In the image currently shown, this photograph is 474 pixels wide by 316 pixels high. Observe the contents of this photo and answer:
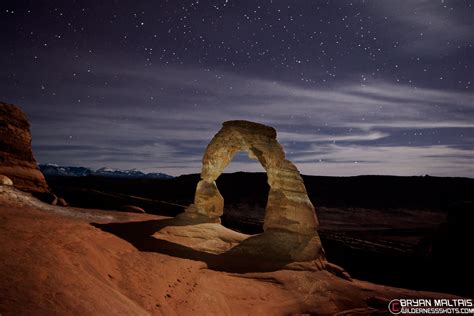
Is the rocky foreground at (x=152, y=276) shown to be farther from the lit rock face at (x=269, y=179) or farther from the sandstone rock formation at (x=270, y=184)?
the lit rock face at (x=269, y=179)

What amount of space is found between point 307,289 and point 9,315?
330 inches

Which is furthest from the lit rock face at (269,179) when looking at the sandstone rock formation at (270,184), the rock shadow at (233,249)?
the rock shadow at (233,249)

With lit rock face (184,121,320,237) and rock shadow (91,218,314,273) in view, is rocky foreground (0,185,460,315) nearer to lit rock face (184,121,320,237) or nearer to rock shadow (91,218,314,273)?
rock shadow (91,218,314,273)

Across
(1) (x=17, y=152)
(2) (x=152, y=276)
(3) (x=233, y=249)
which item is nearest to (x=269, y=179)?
(3) (x=233, y=249)

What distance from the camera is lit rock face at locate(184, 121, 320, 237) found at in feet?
42.1

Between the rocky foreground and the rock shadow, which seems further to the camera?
the rock shadow

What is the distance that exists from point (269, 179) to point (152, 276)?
25.0 feet

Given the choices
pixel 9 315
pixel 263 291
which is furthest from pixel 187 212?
pixel 9 315

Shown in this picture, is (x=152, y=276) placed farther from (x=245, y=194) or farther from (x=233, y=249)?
(x=245, y=194)

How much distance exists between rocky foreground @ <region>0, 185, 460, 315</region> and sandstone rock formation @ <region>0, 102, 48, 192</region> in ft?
15.4

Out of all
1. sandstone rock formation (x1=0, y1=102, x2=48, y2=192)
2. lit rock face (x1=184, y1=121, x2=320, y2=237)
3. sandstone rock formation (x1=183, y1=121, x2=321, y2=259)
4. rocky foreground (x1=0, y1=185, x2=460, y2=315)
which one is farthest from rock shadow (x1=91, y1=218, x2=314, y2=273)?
sandstone rock formation (x1=0, y1=102, x2=48, y2=192)

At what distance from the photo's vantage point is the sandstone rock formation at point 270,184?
1271cm

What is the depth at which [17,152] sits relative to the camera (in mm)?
18375

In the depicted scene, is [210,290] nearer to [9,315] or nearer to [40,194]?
[9,315]
